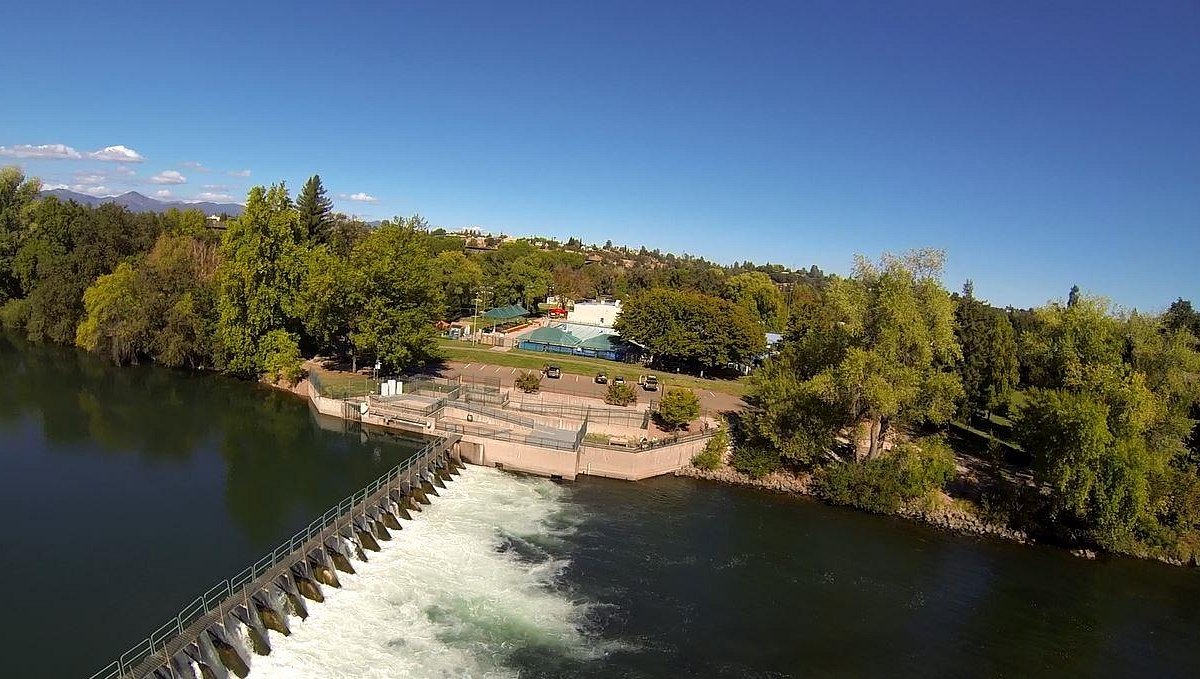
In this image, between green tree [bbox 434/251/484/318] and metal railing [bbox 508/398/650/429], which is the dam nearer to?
metal railing [bbox 508/398/650/429]

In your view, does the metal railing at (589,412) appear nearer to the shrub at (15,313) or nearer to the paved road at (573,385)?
the paved road at (573,385)

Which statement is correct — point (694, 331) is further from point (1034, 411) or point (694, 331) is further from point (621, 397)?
point (1034, 411)

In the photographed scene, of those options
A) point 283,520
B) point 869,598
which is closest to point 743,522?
point 869,598

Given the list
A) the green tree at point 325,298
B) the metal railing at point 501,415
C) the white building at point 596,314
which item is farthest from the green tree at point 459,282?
the metal railing at point 501,415

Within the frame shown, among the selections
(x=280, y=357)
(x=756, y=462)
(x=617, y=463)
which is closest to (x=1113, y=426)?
(x=756, y=462)

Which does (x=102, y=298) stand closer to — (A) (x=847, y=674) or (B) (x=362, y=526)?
(B) (x=362, y=526)
